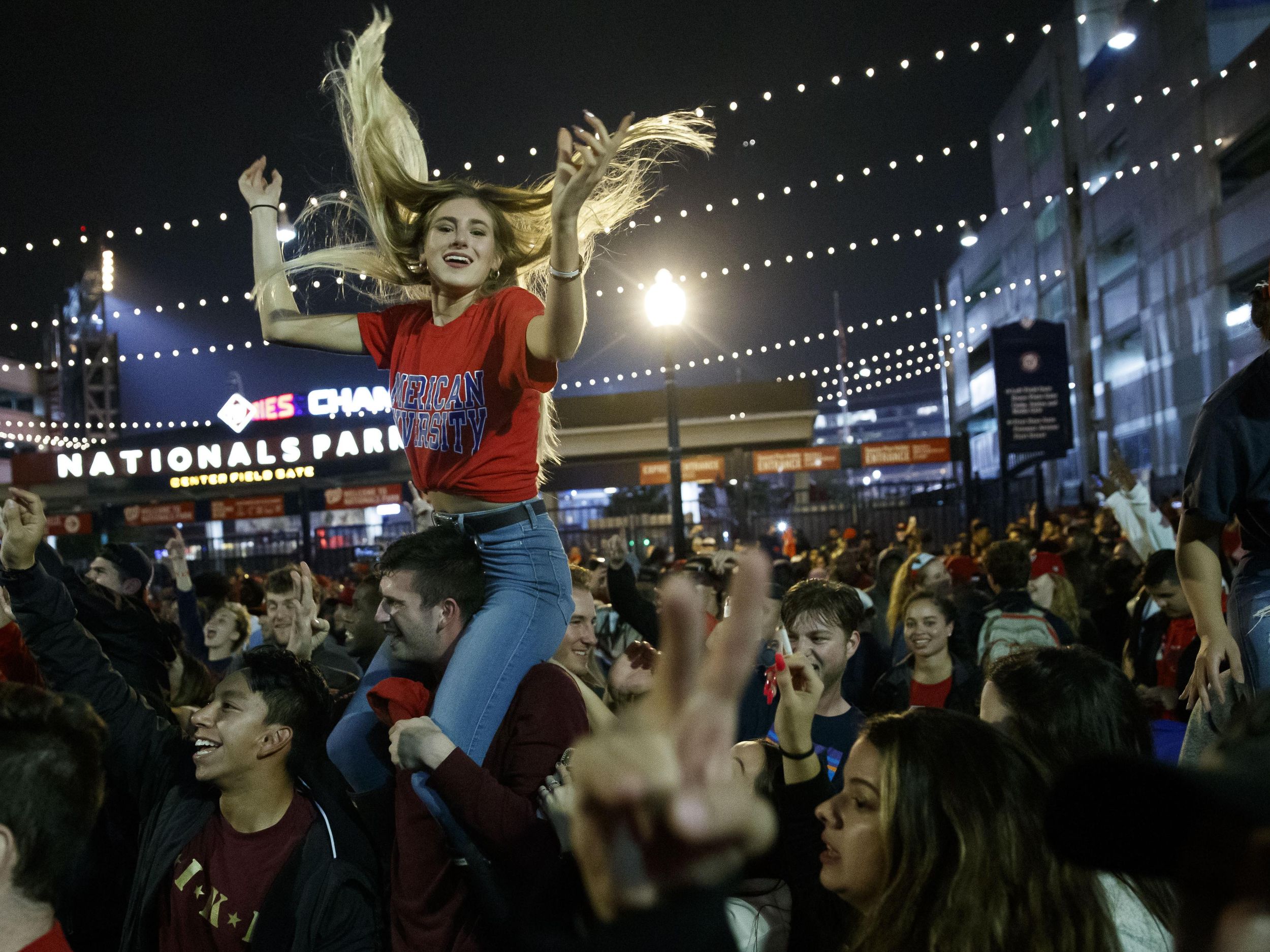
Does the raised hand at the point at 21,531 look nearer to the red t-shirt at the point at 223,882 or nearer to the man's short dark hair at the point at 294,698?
the man's short dark hair at the point at 294,698

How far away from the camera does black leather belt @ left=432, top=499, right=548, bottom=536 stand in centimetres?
270

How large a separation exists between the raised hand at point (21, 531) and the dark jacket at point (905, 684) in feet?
12.5

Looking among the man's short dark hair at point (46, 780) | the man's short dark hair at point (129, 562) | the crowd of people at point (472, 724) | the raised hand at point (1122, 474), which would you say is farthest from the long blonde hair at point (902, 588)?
the man's short dark hair at point (46, 780)

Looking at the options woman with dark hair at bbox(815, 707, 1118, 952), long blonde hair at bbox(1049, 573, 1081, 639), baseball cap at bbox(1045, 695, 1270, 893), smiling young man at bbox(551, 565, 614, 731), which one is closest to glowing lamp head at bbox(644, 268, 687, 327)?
long blonde hair at bbox(1049, 573, 1081, 639)

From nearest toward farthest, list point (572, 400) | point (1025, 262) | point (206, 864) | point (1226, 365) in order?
point (206, 864) < point (1226, 365) < point (572, 400) < point (1025, 262)

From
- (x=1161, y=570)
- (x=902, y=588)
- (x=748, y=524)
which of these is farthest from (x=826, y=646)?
(x=748, y=524)

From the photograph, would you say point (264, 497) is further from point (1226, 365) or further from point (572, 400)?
point (1226, 365)

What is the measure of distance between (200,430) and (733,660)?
101 ft

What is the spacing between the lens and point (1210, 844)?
1.73 feet

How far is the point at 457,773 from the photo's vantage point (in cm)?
215

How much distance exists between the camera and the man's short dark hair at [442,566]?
2.59 meters

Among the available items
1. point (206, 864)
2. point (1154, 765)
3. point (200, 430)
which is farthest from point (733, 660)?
point (200, 430)

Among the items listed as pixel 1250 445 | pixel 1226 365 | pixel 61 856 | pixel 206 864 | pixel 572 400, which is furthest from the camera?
pixel 572 400

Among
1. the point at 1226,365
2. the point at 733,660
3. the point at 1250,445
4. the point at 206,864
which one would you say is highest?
the point at 1226,365
